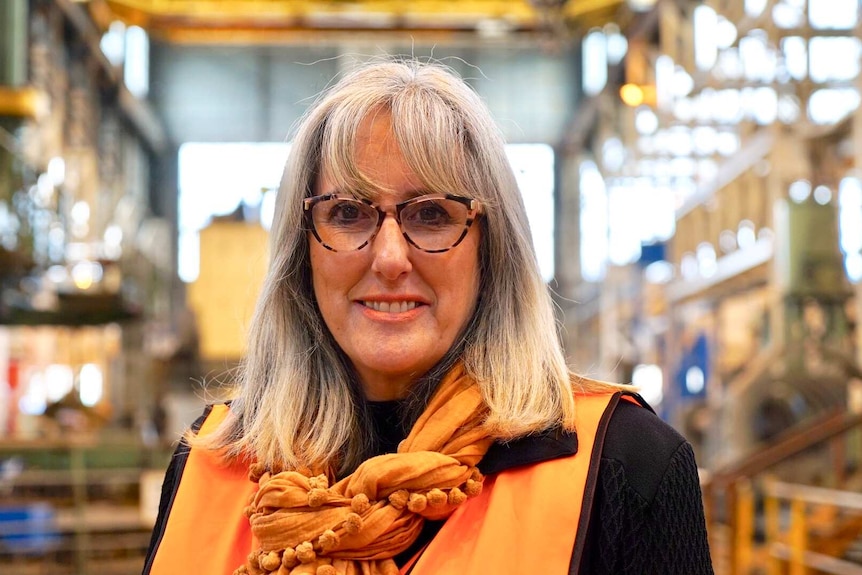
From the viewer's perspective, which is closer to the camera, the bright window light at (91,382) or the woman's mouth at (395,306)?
the woman's mouth at (395,306)

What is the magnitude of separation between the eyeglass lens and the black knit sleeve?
432 mm

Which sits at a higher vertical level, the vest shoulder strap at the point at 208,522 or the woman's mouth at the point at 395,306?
the woman's mouth at the point at 395,306

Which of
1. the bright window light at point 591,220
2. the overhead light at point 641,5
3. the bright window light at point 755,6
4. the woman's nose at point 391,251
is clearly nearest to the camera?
the woman's nose at point 391,251

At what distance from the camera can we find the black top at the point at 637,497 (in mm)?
1836

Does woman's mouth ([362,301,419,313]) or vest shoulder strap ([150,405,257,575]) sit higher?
woman's mouth ([362,301,419,313])

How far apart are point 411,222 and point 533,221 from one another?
1.07 ft

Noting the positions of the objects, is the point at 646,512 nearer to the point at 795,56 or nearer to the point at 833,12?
the point at 795,56

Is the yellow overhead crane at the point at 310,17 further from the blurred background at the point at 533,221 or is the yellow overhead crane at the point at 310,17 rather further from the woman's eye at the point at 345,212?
the woman's eye at the point at 345,212

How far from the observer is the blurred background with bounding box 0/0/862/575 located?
10633 mm

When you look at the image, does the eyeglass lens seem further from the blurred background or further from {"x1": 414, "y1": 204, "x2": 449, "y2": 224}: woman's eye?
the blurred background

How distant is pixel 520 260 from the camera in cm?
212

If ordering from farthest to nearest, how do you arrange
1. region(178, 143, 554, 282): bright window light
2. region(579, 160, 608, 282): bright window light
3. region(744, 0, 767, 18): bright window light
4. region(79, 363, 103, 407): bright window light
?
region(178, 143, 554, 282): bright window light < region(579, 160, 608, 282): bright window light < region(79, 363, 103, 407): bright window light < region(744, 0, 767, 18): bright window light

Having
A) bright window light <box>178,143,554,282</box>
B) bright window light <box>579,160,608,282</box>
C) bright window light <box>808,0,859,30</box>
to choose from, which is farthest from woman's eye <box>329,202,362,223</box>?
bright window light <box>178,143,554,282</box>

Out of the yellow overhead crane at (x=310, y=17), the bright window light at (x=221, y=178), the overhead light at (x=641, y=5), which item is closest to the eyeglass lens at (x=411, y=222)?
the overhead light at (x=641, y=5)
